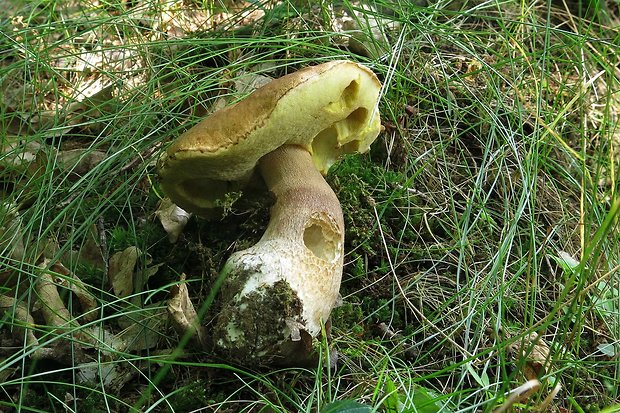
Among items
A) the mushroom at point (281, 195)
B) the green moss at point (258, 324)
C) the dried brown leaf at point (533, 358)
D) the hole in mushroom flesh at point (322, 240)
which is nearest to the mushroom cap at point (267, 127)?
the mushroom at point (281, 195)

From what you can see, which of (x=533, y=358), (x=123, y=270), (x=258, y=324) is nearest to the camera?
(x=258, y=324)

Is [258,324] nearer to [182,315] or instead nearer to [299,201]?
[182,315]

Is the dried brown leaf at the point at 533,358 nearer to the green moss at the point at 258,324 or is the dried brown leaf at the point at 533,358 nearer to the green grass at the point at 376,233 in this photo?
the green grass at the point at 376,233

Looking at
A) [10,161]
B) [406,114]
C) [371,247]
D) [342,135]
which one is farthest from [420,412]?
[10,161]

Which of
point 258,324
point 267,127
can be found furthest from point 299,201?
point 258,324

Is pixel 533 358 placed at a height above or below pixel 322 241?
below

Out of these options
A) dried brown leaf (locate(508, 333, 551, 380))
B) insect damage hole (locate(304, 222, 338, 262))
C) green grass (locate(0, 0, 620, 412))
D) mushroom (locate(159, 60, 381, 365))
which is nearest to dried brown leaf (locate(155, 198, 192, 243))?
green grass (locate(0, 0, 620, 412))

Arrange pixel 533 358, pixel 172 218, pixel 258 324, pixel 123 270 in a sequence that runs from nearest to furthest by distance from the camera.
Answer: pixel 258 324 < pixel 533 358 < pixel 123 270 < pixel 172 218

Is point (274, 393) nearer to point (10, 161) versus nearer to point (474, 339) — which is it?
point (474, 339)

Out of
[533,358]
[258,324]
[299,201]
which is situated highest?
[299,201]
